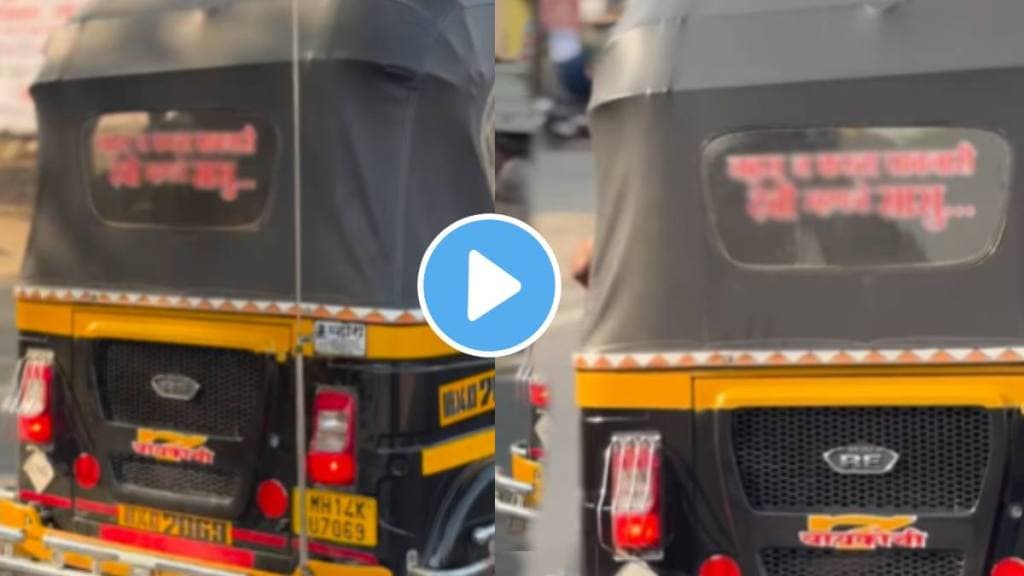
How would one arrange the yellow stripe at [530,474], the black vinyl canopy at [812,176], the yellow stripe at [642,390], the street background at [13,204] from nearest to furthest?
1. the yellow stripe at [530,474]
2. the black vinyl canopy at [812,176]
3. the yellow stripe at [642,390]
4. the street background at [13,204]

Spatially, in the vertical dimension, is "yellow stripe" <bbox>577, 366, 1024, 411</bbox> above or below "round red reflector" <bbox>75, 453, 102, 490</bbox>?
above

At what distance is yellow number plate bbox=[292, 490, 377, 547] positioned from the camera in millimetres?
2797

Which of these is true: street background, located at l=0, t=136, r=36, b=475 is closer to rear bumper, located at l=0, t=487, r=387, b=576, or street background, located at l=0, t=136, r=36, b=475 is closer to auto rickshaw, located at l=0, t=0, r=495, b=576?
auto rickshaw, located at l=0, t=0, r=495, b=576

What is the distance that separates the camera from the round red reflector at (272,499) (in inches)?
113

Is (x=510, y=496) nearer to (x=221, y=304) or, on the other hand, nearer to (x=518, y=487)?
(x=518, y=487)

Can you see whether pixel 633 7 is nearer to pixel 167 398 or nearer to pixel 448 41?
pixel 448 41

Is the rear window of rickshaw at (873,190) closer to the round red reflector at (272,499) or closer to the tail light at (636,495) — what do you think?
the tail light at (636,495)

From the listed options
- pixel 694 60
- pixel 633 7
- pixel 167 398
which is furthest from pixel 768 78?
pixel 167 398

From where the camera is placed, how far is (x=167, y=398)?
3018 mm

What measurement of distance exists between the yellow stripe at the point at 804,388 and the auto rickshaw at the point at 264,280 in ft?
1.49

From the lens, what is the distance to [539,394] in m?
2.20

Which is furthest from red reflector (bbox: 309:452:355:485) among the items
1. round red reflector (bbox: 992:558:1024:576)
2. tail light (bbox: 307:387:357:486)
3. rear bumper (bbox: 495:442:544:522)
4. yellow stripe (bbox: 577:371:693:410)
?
round red reflector (bbox: 992:558:1024:576)

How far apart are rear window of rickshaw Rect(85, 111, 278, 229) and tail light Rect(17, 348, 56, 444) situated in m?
0.41

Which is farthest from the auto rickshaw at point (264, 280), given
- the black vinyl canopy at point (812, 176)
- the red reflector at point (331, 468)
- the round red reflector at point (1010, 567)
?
the round red reflector at point (1010, 567)
